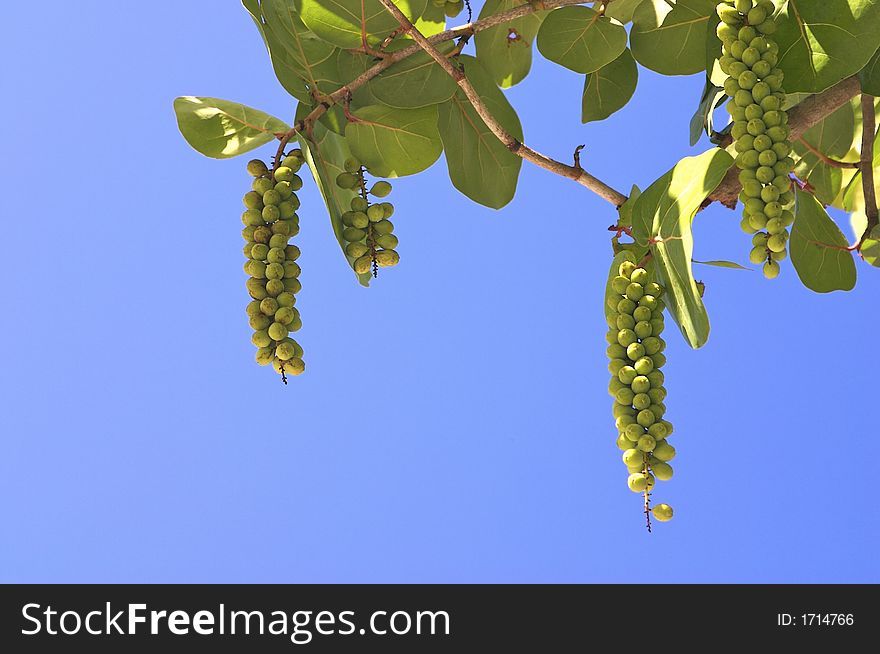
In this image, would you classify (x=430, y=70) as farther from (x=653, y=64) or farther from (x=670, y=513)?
(x=670, y=513)

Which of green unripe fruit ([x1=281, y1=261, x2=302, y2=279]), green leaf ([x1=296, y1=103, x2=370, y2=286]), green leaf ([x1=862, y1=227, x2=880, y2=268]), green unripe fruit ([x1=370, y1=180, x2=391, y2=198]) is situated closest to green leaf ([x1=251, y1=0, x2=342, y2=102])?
green leaf ([x1=296, y1=103, x2=370, y2=286])

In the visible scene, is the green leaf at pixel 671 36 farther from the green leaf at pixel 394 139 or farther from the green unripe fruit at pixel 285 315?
the green unripe fruit at pixel 285 315

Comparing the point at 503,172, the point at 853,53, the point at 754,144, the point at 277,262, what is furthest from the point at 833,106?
the point at 277,262

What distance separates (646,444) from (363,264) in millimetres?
394

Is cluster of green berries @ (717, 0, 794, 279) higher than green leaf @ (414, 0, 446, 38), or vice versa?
green leaf @ (414, 0, 446, 38)

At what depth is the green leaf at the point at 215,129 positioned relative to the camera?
48.6 inches

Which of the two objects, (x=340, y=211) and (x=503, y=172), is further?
(x=503, y=172)

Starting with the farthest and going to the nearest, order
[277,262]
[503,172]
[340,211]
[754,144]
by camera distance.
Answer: [503,172]
[340,211]
[277,262]
[754,144]

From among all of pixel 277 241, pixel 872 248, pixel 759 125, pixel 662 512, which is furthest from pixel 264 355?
pixel 872 248

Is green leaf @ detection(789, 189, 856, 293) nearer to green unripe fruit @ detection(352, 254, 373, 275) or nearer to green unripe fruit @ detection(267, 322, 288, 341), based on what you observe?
green unripe fruit @ detection(352, 254, 373, 275)

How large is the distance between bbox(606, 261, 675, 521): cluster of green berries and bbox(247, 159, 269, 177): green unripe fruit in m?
0.43

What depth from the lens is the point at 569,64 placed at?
1.31 metres

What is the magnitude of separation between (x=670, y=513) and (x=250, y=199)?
1.87ft

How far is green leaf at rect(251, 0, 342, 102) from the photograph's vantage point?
1214 mm
